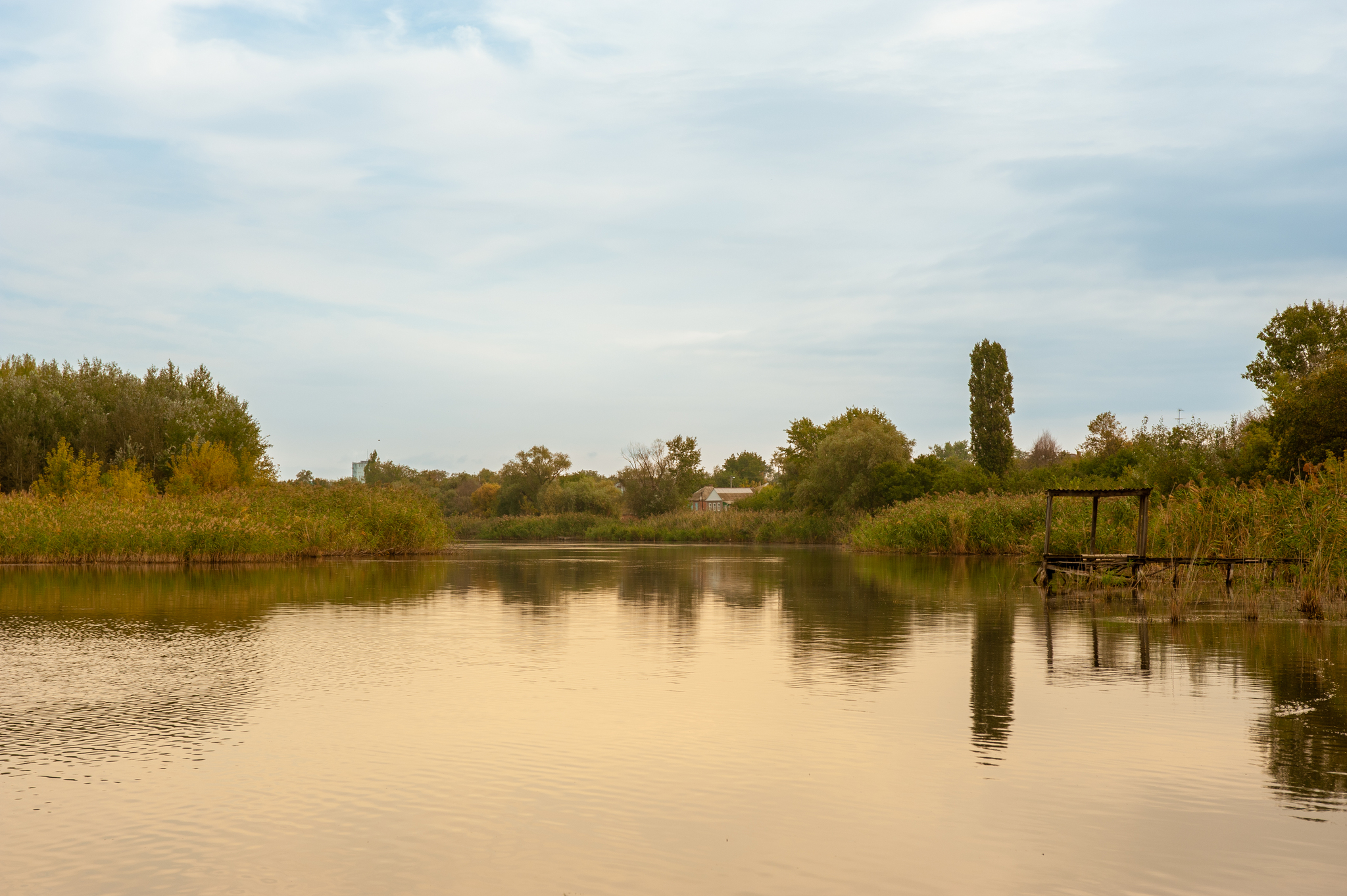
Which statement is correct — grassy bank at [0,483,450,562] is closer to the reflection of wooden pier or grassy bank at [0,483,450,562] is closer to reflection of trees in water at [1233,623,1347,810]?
the reflection of wooden pier

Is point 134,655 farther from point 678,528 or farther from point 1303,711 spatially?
point 678,528

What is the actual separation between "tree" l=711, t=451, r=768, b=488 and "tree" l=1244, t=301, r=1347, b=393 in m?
119

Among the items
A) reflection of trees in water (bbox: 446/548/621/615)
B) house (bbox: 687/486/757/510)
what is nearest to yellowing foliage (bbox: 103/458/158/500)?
reflection of trees in water (bbox: 446/548/621/615)

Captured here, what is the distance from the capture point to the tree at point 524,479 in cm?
10806

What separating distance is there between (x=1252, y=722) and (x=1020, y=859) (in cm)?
529

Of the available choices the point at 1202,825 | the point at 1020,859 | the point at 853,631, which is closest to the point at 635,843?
the point at 1020,859

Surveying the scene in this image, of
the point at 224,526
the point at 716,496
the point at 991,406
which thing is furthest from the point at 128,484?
the point at 716,496

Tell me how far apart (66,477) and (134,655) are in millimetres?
34980

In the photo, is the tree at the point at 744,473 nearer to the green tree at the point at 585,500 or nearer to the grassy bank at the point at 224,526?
the green tree at the point at 585,500

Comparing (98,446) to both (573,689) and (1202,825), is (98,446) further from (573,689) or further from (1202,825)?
(1202,825)

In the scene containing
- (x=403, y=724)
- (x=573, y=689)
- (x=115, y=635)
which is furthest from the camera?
(x=115, y=635)

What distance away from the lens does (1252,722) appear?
34.4 feet

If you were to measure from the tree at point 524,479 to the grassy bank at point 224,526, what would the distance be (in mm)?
60862

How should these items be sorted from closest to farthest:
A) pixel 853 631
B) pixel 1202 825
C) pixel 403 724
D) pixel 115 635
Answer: pixel 1202 825
pixel 403 724
pixel 115 635
pixel 853 631
